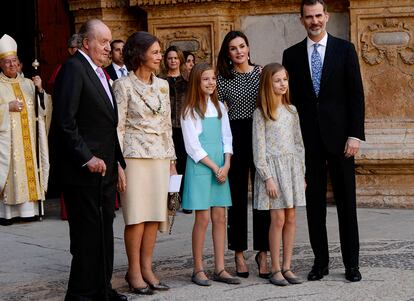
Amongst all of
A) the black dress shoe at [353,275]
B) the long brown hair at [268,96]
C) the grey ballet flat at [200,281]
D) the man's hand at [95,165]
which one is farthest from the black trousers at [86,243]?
the black dress shoe at [353,275]

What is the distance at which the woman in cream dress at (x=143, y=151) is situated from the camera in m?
6.89

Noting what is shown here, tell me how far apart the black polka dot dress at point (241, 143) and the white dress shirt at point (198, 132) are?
14 cm

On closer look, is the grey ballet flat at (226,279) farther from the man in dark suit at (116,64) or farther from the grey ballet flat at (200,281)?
the man in dark suit at (116,64)

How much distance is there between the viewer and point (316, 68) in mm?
7320

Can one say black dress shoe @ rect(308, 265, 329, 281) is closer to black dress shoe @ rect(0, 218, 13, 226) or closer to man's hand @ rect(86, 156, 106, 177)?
man's hand @ rect(86, 156, 106, 177)

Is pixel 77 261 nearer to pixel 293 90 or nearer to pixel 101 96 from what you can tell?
pixel 101 96

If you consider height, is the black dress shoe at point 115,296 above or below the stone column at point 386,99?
below

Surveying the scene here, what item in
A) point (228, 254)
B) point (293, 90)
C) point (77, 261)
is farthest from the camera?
point (228, 254)

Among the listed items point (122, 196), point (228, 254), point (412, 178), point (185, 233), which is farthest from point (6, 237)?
point (412, 178)

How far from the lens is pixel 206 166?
721 cm

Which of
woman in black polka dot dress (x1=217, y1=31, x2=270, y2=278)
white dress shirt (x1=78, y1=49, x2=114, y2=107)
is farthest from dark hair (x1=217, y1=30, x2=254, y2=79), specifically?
white dress shirt (x1=78, y1=49, x2=114, y2=107)

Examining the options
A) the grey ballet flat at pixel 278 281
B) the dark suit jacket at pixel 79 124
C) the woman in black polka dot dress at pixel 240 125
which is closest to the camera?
the dark suit jacket at pixel 79 124

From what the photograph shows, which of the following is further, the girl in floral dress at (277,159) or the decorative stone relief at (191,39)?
the decorative stone relief at (191,39)

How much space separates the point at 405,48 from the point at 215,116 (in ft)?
12.4
